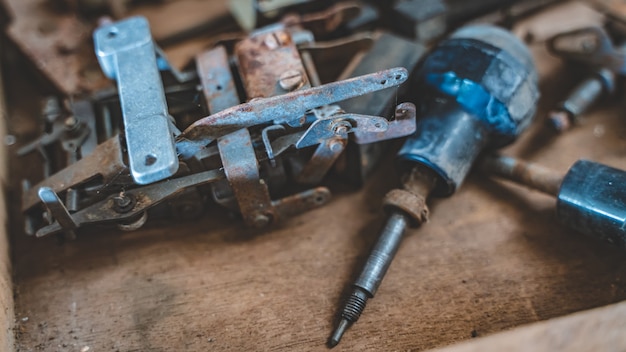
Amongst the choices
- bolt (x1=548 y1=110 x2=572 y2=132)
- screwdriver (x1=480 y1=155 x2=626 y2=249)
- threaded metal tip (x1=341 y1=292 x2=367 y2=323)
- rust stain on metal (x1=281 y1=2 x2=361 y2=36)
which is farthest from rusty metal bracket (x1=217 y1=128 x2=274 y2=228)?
bolt (x1=548 y1=110 x2=572 y2=132)

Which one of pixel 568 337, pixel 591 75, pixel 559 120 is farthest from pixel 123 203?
pixel 591 75

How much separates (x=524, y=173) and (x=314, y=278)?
46cm

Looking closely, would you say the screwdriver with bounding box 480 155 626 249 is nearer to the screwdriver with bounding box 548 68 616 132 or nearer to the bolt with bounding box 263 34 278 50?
the screwdriver with bounding box 548 68 616 132

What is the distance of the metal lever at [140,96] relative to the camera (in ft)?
2.82

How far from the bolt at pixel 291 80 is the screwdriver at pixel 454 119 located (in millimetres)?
239

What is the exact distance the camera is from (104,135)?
1.13 meters

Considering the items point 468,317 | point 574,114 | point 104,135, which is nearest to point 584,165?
point 574,114

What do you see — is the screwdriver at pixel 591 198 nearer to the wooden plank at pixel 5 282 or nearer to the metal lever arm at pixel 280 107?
the metal lever arm at pixel 280 107

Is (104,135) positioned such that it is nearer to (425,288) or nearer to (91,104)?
(91,104)

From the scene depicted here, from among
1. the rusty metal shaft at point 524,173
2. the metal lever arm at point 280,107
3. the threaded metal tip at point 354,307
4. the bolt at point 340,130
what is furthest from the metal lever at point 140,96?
the rusty metal shaft at point 524,173

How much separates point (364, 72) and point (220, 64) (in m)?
0.29

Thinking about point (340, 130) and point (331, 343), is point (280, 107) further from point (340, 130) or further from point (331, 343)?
point (331, 343)

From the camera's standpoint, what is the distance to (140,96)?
97 centimetres

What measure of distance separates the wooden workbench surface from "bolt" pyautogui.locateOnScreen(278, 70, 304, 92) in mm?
275
